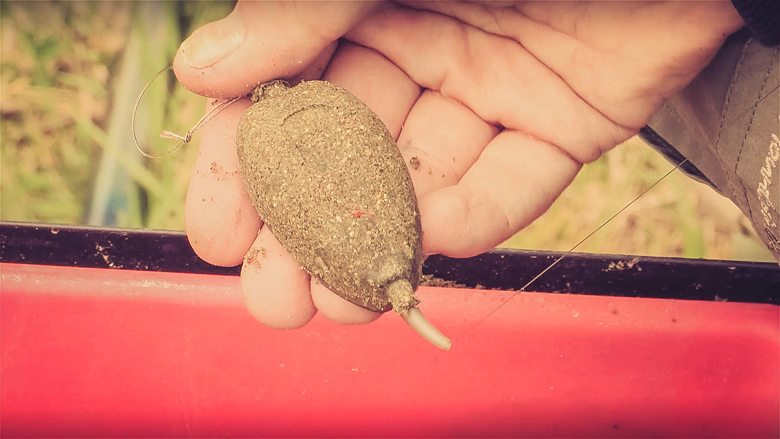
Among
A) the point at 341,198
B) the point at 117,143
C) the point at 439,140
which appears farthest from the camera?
the point at 117,143

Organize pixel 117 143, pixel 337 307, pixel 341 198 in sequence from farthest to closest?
1. pixel 117 143
2. pixel 337 307
3. pixel 341 198

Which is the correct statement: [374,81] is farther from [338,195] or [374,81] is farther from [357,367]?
[357,367]

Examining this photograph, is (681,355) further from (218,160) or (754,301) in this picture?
(218,160)

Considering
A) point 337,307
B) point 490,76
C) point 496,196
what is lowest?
point 337,307

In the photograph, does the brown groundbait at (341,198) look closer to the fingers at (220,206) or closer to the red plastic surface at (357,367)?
the fingers at (220,206)

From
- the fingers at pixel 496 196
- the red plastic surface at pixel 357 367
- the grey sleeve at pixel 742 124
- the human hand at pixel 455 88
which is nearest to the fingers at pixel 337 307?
the human hand at pixel 455 88

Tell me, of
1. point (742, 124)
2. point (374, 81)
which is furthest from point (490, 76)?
point (742, 124)

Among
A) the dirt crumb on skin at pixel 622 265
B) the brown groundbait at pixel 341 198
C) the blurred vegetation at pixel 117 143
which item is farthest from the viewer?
the blurred vegetation at pixel 117 143
